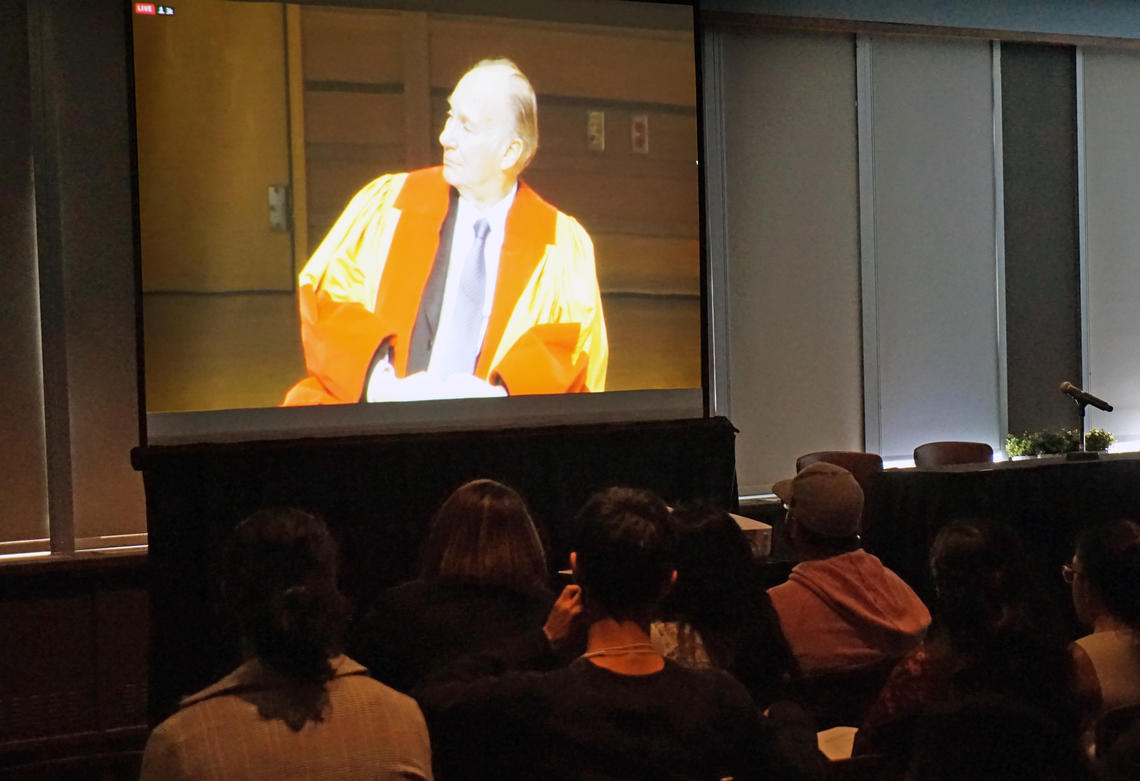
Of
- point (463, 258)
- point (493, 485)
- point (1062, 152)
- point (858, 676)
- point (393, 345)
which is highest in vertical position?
point (1062, 152)

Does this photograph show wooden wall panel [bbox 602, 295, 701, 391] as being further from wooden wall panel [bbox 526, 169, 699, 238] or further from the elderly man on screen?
wooden wall panel [bbox 526, 169, 699, 238]

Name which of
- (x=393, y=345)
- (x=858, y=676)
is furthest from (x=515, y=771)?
(x=393, y=345)

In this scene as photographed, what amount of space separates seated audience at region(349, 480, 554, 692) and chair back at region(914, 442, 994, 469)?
3793mm

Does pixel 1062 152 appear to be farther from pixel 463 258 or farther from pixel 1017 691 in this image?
pixel 1017 691

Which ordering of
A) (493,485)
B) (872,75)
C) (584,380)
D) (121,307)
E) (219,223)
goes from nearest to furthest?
1. (493,485)
2. (219,223)
3. (121,307)
4. (584,380)
5. (872,75)

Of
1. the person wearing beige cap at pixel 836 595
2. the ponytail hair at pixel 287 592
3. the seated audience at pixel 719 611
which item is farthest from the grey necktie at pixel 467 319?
the ponytail hair at pixel 287 592

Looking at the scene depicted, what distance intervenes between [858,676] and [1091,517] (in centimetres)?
216

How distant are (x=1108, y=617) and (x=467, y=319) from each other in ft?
10.0

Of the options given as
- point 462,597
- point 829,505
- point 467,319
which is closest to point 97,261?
point 467,319

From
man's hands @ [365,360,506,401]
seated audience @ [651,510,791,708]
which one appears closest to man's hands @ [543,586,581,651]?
seated audience @ [651,510,791,708]

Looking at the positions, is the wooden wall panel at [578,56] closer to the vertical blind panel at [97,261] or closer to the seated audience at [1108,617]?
the vertical blind panel at [97,261]

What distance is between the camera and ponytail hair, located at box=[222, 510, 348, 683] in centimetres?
140

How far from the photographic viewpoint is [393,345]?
4344 millimetres

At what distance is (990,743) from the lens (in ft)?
4.91
